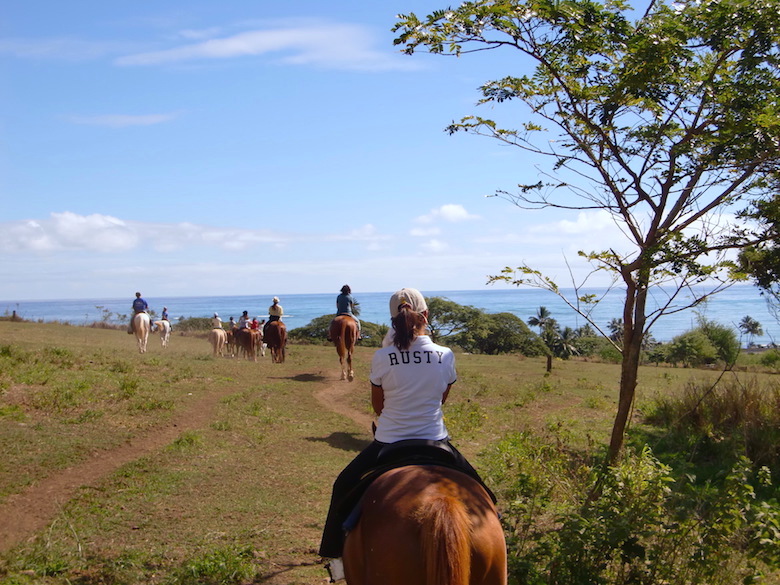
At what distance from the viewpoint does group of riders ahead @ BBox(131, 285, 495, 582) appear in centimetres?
438

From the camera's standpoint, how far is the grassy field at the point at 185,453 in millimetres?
5844

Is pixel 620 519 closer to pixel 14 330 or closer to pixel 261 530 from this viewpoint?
pixel 261 530

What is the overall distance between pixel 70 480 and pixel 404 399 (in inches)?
206

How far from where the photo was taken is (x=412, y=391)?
4441 millimetres

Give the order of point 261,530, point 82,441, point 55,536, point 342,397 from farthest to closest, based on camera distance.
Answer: point 342,397 < point 82,441 < point 261,530 < point 55,536

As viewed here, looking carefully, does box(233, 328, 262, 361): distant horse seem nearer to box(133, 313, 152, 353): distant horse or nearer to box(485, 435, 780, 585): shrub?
box(133, 313, 152, 353): distant horse

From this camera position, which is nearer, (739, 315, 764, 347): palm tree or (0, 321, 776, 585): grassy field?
(0, 321, 776, 585): grassy field

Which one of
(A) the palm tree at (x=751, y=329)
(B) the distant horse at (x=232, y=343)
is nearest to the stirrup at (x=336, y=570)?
(A) the palm tree at (x=751, y=329)

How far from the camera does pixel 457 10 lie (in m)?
6.46

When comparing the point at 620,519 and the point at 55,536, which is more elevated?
the point at 620,519

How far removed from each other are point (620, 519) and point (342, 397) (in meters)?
10.9

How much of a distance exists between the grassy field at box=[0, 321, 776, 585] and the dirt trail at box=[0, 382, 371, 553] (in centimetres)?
3

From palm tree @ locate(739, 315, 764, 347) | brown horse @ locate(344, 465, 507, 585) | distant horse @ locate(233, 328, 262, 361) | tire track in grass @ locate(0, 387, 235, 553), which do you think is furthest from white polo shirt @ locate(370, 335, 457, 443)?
→ distant horse @ locate(233, 328, 262, 361)

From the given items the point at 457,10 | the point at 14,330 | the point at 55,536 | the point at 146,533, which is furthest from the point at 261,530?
the point at 14,330
